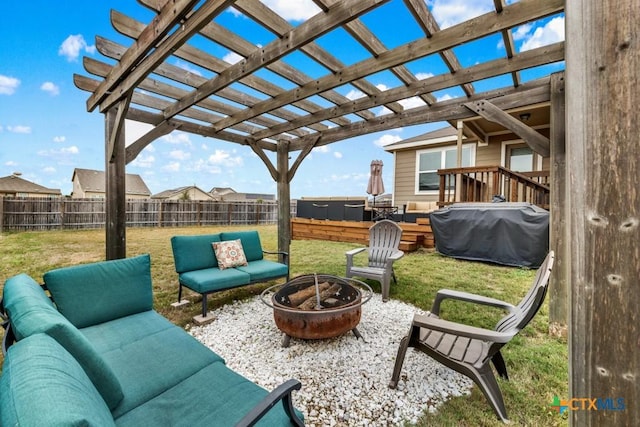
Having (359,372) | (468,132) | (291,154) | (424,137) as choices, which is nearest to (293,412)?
(359,372)

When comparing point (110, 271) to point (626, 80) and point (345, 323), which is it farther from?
point (626, 80)

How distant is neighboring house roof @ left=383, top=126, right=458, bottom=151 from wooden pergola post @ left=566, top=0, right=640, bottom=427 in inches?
347

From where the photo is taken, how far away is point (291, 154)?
20.3 feet

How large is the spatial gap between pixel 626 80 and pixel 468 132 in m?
8.16

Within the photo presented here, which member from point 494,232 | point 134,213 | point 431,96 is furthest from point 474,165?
point 134,213

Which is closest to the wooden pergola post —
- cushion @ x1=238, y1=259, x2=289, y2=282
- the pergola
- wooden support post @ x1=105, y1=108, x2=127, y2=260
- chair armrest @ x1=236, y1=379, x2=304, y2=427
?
the pergola

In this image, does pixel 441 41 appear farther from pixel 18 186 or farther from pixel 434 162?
pixel 18 186

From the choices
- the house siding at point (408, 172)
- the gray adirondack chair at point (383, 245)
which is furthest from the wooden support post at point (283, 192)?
the house siding at point (408, 172)

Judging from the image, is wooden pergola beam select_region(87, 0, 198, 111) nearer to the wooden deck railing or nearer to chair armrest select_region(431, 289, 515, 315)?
chair armrest select_region(431, 289, 515, 315)

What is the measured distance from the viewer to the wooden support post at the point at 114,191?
372 cm

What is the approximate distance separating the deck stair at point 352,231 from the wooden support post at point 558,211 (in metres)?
4.26

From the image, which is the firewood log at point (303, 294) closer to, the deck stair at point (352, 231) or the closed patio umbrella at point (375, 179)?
the deck stair at point (352, 231)

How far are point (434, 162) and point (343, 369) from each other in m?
8.72

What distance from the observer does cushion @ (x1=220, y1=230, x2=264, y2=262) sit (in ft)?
14.1
